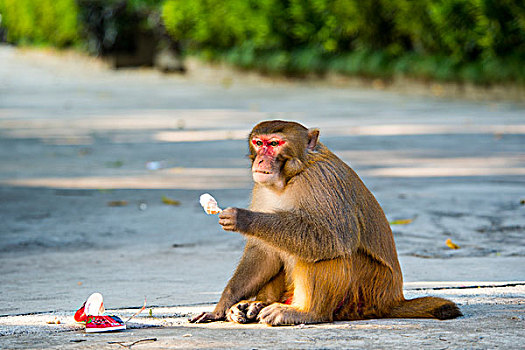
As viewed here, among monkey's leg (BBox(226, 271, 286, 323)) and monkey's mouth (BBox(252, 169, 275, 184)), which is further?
monkey's leg (BBox(226, 271, 286, 323))

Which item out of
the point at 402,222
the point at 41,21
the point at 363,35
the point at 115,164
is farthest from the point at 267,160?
the point at 41,21

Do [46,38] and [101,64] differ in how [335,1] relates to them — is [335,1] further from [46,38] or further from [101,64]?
[46,38]

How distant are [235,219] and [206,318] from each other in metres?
0.59

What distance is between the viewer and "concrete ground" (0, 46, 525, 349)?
4395 millimetres

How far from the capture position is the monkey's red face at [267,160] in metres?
4.47

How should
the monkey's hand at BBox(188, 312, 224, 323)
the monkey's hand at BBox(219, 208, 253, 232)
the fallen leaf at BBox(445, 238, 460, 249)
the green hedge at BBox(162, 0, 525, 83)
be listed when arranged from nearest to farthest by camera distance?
the monkey's hand at BBox(219, 208, 253, 232), the monkey's hand at BBox(188, 312, 224, 323), the fallen leaf at BBox(445, 238, 460, 249), the green hedge at BBox(162, 0, 525, 83)

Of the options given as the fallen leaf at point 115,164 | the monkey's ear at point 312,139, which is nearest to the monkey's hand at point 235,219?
the monkey's ear at point 312,139

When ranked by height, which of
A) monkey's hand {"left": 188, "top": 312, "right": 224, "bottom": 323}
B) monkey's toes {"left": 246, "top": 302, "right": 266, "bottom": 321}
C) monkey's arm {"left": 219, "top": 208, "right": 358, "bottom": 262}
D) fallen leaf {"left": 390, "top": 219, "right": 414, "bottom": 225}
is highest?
monkey's arm {"left": 219, "top": 208, "right": 358, "bottom": 262}

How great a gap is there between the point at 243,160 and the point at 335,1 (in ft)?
34.5

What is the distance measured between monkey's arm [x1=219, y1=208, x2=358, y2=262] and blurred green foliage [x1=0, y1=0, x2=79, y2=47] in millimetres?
28534

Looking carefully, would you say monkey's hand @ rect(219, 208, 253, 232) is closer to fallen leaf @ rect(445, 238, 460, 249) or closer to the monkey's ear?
the monkey's ear

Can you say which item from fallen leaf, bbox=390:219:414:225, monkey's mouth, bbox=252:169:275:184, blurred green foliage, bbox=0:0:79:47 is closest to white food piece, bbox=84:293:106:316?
monkey's mouth, bbox=252:169:275:184

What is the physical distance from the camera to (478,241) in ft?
22.2

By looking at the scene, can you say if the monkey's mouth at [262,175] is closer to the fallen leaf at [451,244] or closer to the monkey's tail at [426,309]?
the monkey's tail at [426,309]
